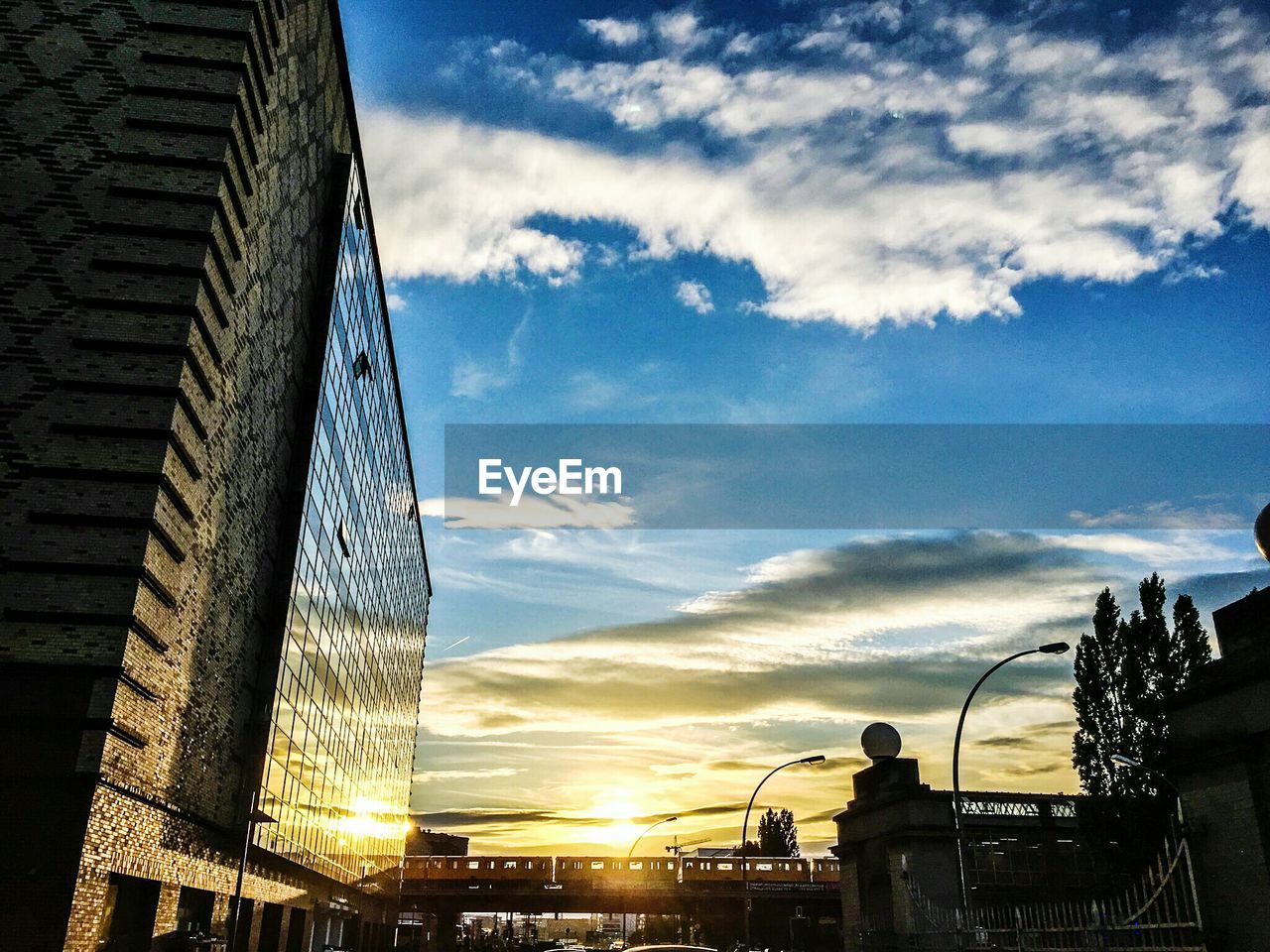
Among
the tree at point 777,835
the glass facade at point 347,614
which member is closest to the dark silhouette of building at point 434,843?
the tree at point 777,835

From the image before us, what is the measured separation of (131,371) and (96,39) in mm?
8461

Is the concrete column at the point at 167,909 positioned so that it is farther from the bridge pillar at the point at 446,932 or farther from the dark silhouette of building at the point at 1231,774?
the bridge pillar at the point at 446,932

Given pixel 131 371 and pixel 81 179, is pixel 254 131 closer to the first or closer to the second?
pixel 81 179

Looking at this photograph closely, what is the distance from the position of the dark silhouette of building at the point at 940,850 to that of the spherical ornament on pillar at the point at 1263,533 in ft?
61.5

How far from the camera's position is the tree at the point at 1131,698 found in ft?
102

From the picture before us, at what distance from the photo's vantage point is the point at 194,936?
22.9 metres

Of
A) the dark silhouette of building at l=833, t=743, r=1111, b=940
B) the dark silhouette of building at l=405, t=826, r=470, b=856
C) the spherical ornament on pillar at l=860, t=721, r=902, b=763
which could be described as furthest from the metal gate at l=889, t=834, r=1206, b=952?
the dark silhouette of building at l=405, t=826, r=470, b=856

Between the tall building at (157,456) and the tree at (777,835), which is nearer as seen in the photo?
the tall building at (157,456)

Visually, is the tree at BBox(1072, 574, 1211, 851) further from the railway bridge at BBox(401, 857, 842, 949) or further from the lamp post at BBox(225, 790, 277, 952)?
the railway bridge at BBox(401, 857, 842, 949)

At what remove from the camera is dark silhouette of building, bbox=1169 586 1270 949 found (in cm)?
1312

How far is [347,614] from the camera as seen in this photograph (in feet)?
131

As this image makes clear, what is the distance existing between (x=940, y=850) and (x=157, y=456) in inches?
1055

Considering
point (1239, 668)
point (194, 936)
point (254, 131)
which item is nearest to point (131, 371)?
point (254, 131)

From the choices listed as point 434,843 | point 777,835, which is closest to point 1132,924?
point 777,835
